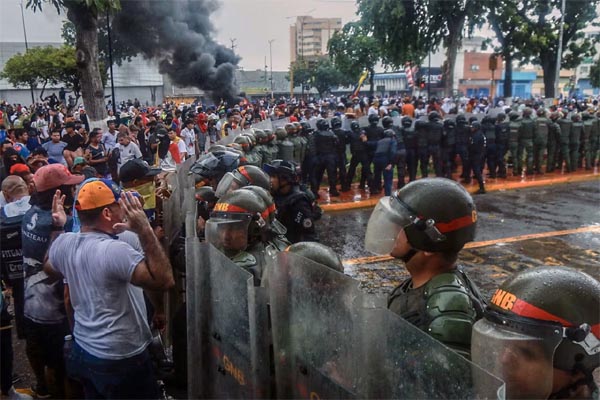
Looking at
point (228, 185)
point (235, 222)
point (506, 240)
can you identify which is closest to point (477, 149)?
point (506, 240)

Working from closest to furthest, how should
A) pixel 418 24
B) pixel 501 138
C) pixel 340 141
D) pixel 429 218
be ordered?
pixel 429 218 < pixel 340 141 < pixel 501 138 < pixel 418 24

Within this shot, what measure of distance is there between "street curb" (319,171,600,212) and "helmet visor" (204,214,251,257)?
7.61m

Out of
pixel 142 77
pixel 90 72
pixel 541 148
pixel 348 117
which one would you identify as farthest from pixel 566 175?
pixel 142 77

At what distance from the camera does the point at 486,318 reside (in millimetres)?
1673

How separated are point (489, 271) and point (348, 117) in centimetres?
754

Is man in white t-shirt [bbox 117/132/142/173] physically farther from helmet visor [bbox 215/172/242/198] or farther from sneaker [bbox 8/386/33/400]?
sneaker [bbox 8/386/33/400]

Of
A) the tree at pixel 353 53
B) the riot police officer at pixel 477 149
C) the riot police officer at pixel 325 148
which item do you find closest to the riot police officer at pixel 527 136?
the riot police officer at pixel 477 149

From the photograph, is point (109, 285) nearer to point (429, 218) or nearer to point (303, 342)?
point (303, 342)

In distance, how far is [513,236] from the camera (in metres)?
8.74

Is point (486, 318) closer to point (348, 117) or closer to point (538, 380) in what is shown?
point (538, 380)

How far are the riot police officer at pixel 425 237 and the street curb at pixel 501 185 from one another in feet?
28.2

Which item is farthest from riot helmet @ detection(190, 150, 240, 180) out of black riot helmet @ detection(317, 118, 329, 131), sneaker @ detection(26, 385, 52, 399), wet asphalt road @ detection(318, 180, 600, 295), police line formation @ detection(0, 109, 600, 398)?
black riot helmet @ detection(317, 118, 329, 131)

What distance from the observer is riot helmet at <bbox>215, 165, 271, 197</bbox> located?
15.2 feet

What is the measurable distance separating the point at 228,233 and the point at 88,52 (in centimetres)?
1289
